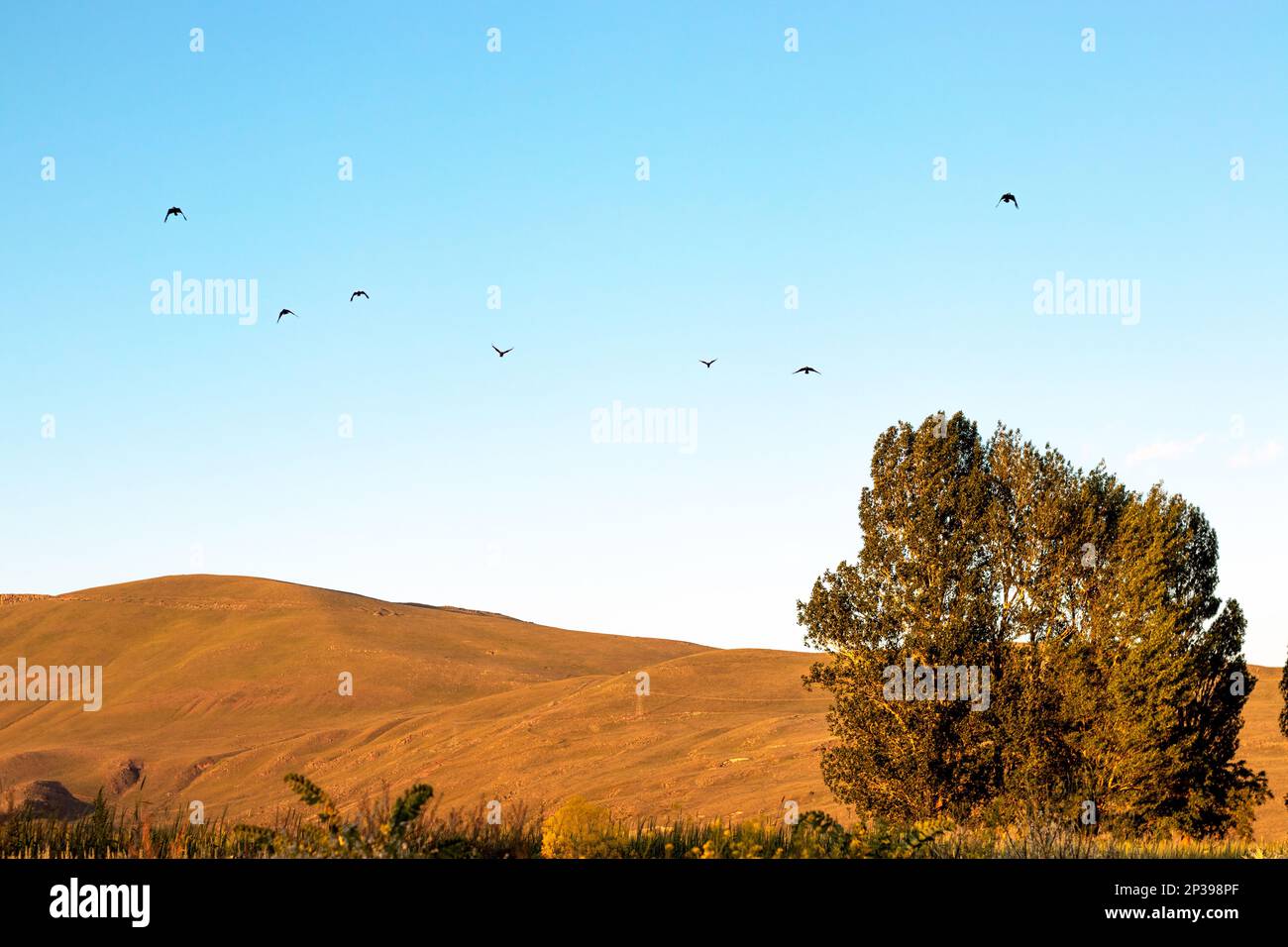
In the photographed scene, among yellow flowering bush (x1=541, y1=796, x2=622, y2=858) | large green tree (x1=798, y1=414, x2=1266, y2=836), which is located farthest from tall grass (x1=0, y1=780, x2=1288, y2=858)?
large green tree (x1=798, y1=414, x2=1266, y2=836)

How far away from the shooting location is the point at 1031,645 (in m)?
41.4

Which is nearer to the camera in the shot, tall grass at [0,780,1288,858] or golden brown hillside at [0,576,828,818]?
tall grass at [0,780,1288,858]

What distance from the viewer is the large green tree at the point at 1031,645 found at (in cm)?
3934

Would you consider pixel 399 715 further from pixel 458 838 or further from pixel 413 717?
pixel 458 838

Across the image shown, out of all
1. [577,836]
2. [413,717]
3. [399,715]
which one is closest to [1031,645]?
[577,836]

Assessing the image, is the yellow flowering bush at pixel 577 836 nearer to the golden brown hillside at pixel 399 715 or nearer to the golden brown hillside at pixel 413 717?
the golden brown hillside at pixel 413 717

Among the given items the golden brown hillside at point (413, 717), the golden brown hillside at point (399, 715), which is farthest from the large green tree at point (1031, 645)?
the golden brown hillside at point (399, 715)

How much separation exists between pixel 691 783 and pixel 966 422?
114 feet

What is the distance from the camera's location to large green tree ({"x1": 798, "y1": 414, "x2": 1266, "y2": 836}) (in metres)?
39.3

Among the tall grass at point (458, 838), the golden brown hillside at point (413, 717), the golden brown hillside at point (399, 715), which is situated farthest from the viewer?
the golden brown hillside at point (399, 715)

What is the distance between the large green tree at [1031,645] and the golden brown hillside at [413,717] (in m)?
8.68

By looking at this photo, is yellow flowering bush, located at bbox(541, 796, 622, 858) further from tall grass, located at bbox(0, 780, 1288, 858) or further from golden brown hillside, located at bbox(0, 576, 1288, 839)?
golden brown hillside, located at bbox(0, 576, 1288, 839)

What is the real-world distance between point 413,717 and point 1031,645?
8697 centimetres

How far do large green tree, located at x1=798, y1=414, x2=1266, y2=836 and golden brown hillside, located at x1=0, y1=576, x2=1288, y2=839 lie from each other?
868 centimetres
